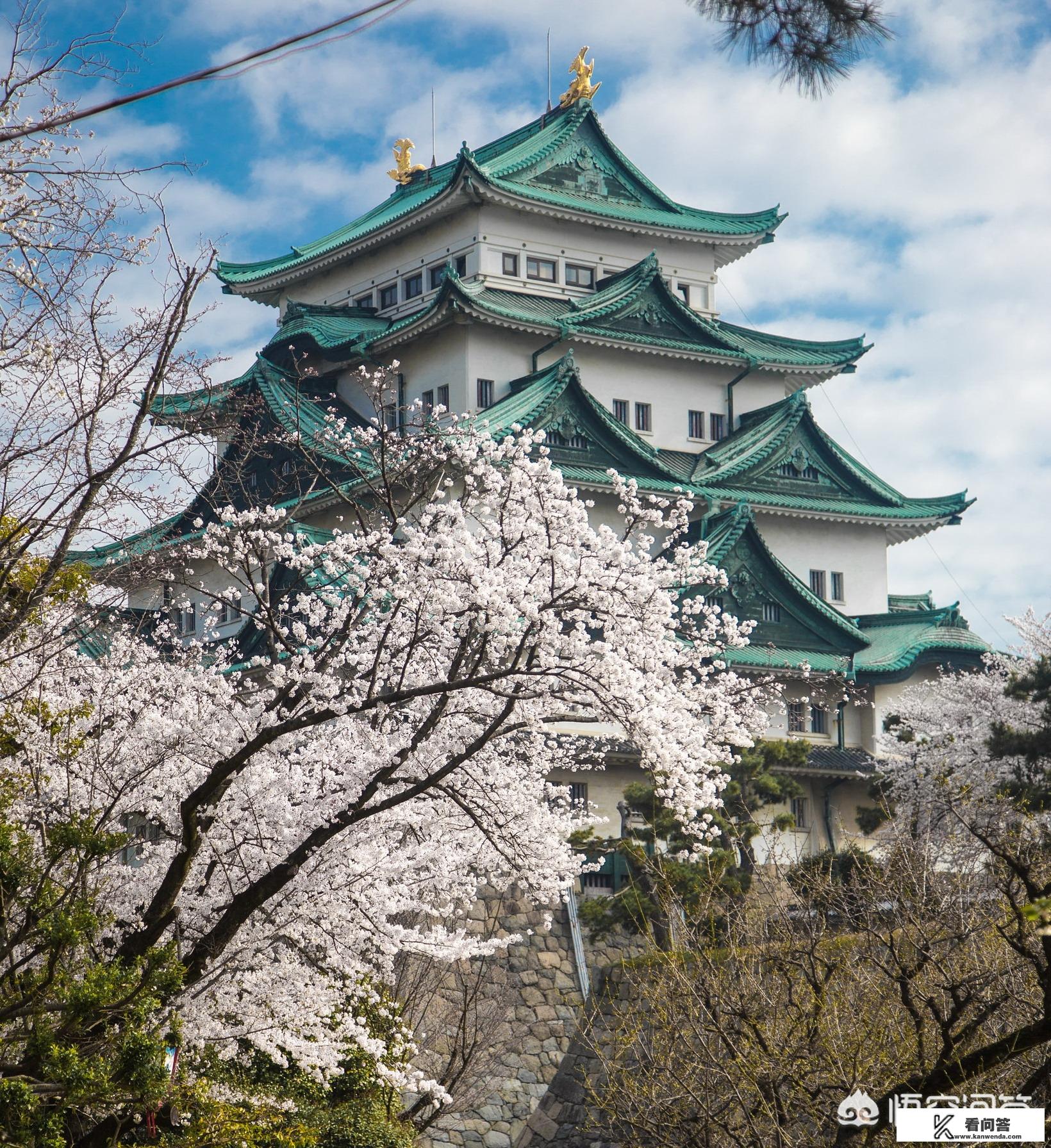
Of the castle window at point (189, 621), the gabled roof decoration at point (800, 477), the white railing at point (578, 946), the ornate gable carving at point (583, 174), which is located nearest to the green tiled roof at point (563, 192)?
the ornate gable carving at point (583, 174)

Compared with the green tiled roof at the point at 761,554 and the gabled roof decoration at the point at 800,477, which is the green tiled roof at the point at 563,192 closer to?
the gabled roof decoration at the point at 800,477

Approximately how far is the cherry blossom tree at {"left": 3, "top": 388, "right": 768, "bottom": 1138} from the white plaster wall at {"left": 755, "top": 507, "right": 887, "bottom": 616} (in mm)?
24848

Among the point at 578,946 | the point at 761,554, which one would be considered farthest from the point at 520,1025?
the point at 761,554

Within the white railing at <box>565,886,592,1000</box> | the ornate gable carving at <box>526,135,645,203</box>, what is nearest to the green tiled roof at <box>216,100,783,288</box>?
the ornate gable carving at <box>526,135,645,203</box>

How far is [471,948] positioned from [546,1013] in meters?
12.3

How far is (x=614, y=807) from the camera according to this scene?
33719 mm

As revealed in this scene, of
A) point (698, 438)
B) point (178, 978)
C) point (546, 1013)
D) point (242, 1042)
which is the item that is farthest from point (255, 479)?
point (178, 978)

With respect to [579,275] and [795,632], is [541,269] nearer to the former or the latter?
[579,275]

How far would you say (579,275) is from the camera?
42781mm

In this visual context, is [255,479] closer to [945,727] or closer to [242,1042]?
[945,727]

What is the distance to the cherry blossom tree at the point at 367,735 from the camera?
12.5 m

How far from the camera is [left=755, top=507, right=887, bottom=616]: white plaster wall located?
4066 cm

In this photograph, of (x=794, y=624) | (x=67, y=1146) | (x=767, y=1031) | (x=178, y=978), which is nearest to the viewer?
(x=178, y=978)

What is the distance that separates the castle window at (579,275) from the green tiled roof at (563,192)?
155 centimetres
